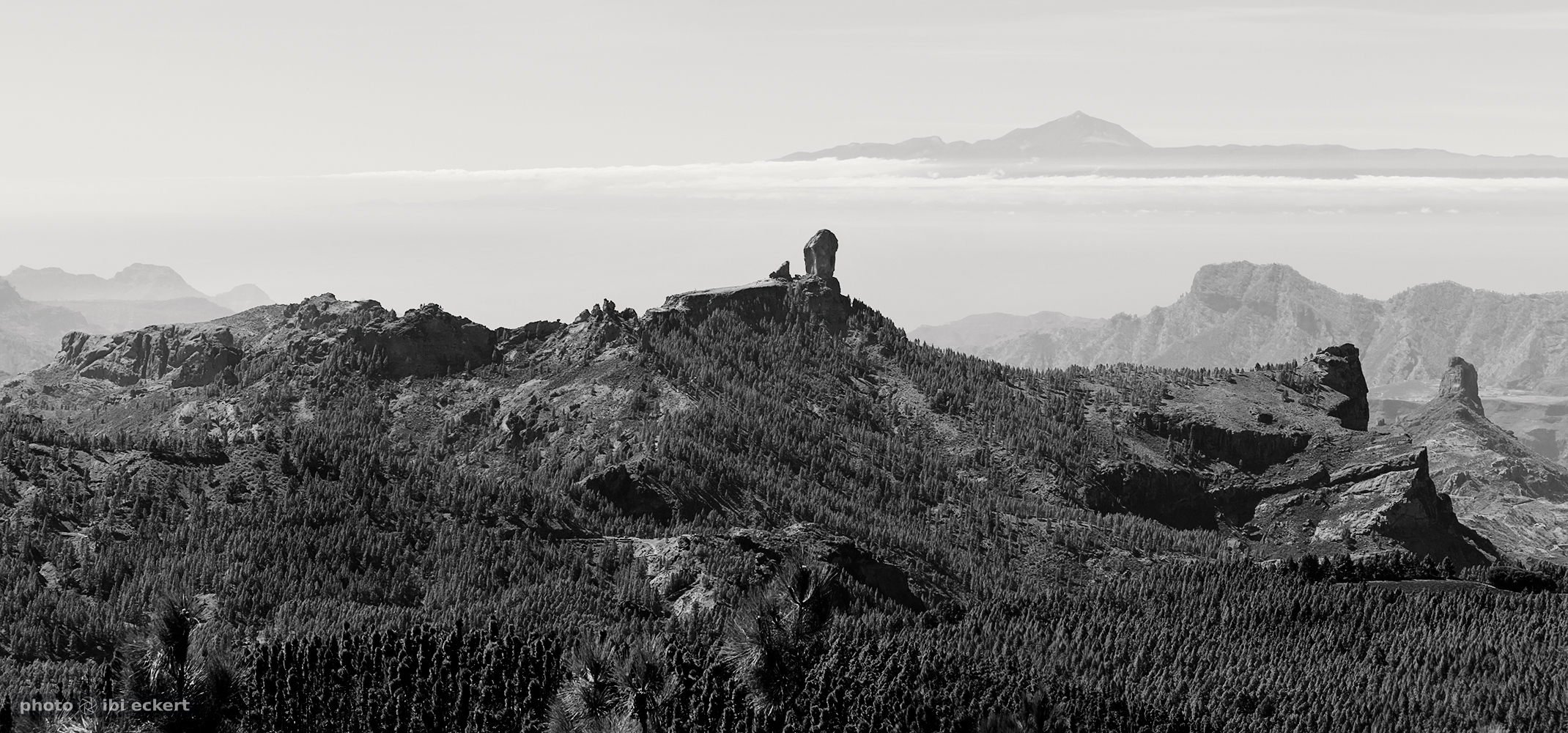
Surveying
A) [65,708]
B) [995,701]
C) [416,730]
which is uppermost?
[65,708]

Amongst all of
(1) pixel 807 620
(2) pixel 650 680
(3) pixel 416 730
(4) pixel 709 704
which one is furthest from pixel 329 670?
(1) pixel 807 620

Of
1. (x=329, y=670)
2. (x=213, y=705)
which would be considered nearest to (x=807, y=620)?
(x=213, y=705)

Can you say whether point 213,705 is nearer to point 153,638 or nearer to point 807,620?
point 153,638

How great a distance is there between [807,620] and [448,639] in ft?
324

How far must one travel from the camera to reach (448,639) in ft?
625

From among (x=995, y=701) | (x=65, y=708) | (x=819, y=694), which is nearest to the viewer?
(x=65, y=708)

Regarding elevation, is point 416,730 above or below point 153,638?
below

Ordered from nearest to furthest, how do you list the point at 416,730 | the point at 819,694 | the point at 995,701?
the point at 416,730 → the point at 819,694 → the point at 995,701

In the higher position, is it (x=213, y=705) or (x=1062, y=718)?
(x=213, y=705)

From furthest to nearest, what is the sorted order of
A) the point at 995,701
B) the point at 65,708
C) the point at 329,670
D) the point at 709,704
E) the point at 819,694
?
the point at 995,701 < the point at 819,694 < the point at 329,670 < the point at 709,704 < the point at 65,708

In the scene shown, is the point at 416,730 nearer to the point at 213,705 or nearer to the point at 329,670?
the point at 329,670

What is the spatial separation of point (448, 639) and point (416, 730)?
125ft

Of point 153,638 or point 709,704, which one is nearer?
point 153,638

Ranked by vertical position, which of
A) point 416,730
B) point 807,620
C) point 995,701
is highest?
point 807,620
